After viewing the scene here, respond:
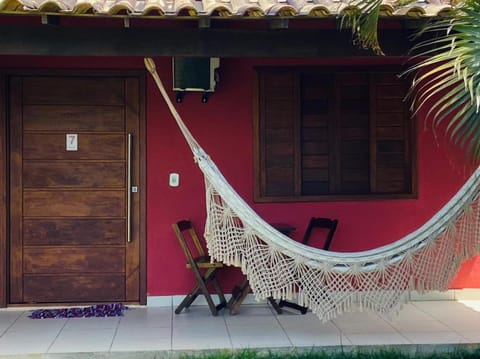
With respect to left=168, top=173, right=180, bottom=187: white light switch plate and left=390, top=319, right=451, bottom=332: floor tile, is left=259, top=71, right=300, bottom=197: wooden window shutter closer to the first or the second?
left=168, top=173, right=180, bottom=187: white light switch plate

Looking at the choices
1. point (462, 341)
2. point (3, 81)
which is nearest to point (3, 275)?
point (3, 81)

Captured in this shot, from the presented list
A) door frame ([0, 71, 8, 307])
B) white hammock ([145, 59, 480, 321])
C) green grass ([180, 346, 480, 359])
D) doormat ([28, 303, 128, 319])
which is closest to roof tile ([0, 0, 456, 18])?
white hammock ([145, 59, 480, 321])

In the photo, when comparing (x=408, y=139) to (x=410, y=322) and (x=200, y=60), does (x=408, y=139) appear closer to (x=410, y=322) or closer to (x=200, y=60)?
(x=410, y=322)

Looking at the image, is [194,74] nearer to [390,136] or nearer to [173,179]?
[173,179]

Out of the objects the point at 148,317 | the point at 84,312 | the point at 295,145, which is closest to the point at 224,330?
the point at 148,317

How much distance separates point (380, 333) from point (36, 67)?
3.58m

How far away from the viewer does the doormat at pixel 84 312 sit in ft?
16.3

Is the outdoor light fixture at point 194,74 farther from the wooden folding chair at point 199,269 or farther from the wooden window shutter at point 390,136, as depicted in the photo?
the wooden window shutter at point 390,136

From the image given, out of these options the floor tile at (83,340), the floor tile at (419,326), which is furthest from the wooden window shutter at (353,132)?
the floor tile at (83,340)

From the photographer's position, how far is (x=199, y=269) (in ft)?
16.8

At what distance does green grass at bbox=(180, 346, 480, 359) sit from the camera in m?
3.95

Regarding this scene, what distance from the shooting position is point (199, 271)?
5.02 m

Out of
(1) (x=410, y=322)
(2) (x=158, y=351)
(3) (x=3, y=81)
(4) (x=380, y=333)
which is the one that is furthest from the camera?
(3) (x=3, y=81)

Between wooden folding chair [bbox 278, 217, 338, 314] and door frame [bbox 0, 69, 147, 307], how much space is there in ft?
4.24
